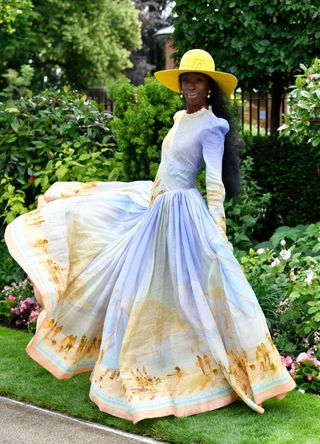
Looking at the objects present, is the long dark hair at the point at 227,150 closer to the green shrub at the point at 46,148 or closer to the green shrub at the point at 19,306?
the green shrub at the point at 19,306

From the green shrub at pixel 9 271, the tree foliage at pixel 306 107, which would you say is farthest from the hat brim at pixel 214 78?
Result: the green shrub at pixel 9 271

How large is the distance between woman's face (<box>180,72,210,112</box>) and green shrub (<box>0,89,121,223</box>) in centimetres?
273

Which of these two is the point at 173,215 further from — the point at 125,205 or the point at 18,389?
the point at 18,389

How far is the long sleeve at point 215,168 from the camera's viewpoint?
4.83 meters

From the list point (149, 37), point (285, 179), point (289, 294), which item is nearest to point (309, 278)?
point (289, 294)

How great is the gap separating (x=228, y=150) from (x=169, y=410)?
1560 millimetres

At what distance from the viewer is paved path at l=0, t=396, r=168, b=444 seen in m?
4.49

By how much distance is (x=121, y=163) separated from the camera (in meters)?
7.84

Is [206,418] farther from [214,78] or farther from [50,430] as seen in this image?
[214,78]

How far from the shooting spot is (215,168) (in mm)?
4828

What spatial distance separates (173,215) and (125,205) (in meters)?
0.58

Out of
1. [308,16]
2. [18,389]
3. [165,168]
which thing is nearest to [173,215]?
[165,168]

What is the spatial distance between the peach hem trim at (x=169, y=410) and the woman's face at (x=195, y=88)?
1654 millimetres

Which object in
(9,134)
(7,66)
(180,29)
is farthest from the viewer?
(7,66)
